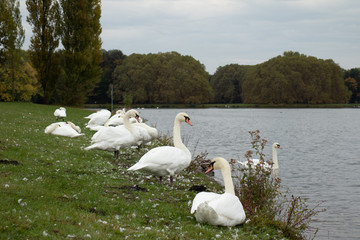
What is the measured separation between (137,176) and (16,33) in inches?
1797

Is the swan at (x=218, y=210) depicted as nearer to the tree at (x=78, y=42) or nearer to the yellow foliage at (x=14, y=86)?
the yellow foliage at (x=14, y=86)

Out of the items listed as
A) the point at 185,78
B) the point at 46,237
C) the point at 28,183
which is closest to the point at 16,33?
the point at 28,183

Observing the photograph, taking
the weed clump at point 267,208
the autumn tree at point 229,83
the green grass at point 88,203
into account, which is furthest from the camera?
the autumn tree at point 229,83

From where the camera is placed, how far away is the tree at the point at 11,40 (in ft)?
164

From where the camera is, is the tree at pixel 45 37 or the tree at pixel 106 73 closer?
the tree at pixel 45 37

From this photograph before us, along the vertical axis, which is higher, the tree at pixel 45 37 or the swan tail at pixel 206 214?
the tree at pixel 45 37

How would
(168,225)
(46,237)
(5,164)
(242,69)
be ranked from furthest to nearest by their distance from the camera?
(242,69) → (5,164) → (168,225) → (46,237)

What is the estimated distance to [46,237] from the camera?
5723mm

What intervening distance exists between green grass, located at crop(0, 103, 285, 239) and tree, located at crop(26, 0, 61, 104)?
4599 centimetres

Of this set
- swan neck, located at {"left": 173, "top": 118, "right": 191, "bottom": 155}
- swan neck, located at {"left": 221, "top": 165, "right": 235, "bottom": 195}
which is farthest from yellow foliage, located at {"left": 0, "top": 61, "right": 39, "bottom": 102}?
swan neck, located at {"left": 221, "top": 165, "right": 235, "bottom": 195}

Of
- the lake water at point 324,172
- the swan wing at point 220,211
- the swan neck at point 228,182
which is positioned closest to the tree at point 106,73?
the lake water at point 324,172

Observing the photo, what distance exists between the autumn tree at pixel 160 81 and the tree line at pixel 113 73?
12.6 inches

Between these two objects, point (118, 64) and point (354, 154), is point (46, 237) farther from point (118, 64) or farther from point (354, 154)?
point (118, 64)

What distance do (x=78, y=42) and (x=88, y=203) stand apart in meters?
52.8
